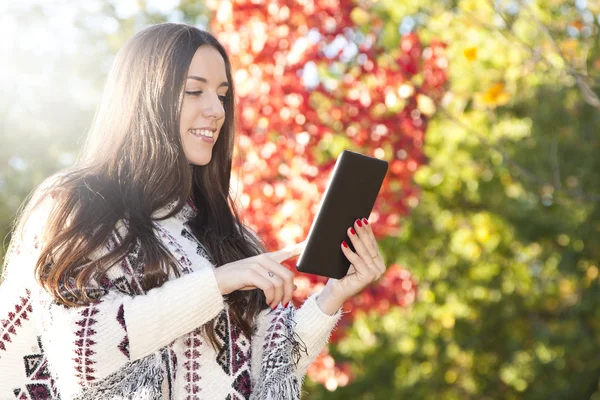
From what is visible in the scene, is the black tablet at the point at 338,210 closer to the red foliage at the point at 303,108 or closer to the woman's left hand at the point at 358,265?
the woman's left hand at the point at 358,265

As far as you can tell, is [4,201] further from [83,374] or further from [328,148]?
[83,374]

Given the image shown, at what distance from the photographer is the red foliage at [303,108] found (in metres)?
4.82

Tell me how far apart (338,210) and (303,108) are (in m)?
2.69

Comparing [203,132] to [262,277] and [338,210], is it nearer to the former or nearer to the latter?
[338,210]

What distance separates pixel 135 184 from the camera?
89.3 inches

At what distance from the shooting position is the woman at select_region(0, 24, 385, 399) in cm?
199

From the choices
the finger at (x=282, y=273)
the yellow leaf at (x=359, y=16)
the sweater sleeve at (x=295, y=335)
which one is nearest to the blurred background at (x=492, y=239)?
the yellow leaf at (x=359, y=16)

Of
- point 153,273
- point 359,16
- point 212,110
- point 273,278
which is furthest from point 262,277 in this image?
point 359,16

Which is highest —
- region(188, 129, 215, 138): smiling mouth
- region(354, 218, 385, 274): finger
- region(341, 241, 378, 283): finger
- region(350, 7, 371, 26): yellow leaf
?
region(188, 129, 215, 138): smiling mouth

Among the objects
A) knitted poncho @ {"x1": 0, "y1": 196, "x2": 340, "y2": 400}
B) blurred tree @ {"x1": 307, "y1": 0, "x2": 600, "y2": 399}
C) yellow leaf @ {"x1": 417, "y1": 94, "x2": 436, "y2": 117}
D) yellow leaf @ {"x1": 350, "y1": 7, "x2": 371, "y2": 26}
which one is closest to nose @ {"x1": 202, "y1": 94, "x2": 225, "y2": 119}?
knitted poncho @ {"x1": 0, "y1": 196, "x2": 340, "y2": 400}

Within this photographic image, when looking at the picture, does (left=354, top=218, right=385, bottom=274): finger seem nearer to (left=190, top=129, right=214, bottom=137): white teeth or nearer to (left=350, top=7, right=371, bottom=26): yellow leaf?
(left=190, top=129, right=214, bottom=137): white teeth

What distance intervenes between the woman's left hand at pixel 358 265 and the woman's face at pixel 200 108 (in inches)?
21.4

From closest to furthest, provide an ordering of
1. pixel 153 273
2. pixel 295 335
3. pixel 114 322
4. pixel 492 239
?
pixel 114 322 < pixel 153 273 < pixel 295 335 < pixel 492 239

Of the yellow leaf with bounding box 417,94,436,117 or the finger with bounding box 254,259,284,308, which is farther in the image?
the yellow leaf with bounding box 417,94,436,117
